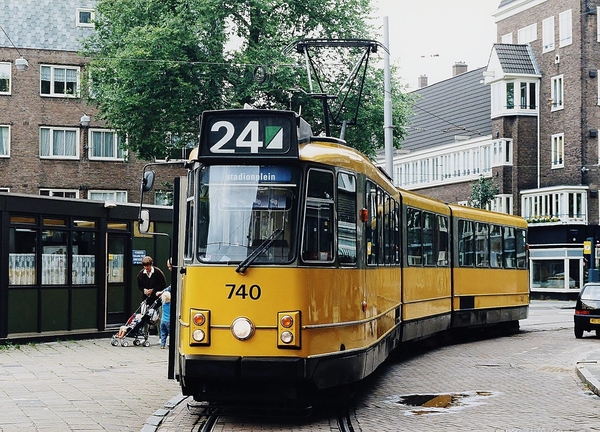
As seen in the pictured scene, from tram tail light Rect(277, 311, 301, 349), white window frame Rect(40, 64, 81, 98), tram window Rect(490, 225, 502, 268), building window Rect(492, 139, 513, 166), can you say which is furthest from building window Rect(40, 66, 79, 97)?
tram tail light Rect(277, 311, 301, 349)

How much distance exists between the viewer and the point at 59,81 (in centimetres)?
4975

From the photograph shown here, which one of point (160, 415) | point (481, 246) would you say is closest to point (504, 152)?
point (481, 246)

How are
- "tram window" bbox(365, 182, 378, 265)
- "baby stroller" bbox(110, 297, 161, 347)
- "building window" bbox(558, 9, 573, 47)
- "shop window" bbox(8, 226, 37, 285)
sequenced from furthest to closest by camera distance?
"building window" bbox(558, 9, 573, 47), "baby stroller" bbox(110, 297, 161, 347), "shop window" bbox(8, 226, 37, 285), "tram window" bbox(365, 182, 378, 265)

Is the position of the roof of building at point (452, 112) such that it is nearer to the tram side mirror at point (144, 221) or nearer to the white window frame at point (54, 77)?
the white window frame at point (54, 77)

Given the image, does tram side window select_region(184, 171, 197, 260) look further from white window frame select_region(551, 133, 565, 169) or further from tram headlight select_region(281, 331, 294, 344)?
white window frame select_region(551, 133, 565, 169)

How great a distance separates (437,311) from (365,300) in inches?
356

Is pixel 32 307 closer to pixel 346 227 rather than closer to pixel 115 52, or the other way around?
pixel 346 227

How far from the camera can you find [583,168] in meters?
56.0

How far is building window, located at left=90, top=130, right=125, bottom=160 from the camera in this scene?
50344 millimetres

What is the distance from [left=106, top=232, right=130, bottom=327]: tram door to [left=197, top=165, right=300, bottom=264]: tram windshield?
12.0m

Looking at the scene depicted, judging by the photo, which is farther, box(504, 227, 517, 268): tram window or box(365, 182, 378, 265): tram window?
box(504, 227, 517, 268): tram window

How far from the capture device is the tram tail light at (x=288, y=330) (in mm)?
11031

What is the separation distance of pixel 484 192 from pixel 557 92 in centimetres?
687

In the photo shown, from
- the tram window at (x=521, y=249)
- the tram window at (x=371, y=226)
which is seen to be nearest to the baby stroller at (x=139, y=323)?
the tram window at (x=371, y=226)
